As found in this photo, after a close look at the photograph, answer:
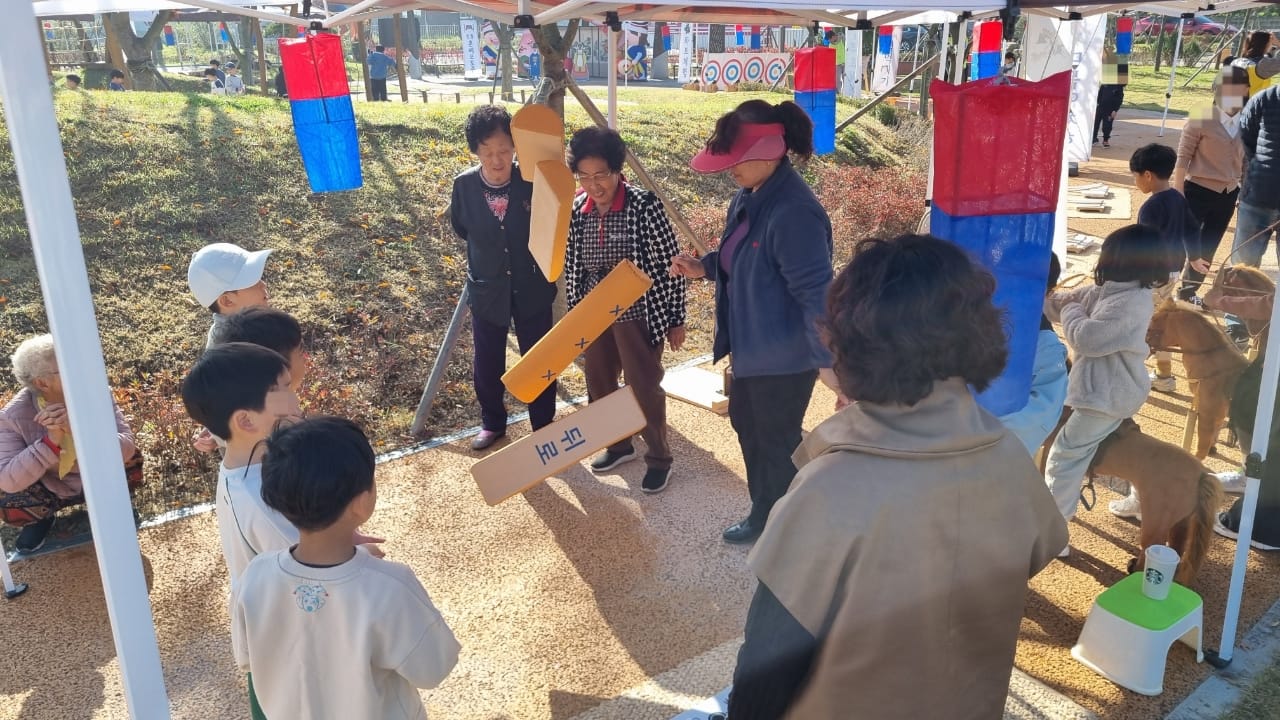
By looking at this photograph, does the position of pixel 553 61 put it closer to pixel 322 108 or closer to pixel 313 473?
pixel 322 108

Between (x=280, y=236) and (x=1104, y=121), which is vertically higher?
(x=1104, y=121)

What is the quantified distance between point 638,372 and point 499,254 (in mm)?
857

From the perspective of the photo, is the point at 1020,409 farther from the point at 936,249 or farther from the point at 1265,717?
the point at 936,249

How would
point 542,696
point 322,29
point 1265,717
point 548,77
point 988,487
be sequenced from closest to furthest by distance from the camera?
point 988,487
point 1265,717
point 542,696
point 322,29
point 548,77

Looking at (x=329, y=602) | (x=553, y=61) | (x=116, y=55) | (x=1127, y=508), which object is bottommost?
(x=1127, y=508)

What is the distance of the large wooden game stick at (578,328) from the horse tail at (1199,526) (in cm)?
210

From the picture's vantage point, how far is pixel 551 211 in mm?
3119

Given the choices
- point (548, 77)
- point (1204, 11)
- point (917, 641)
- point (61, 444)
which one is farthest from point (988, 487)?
point (1204, 11)

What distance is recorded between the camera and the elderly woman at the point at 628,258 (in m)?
3.69

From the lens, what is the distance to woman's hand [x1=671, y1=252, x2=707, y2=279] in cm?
348

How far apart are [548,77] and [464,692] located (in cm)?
304

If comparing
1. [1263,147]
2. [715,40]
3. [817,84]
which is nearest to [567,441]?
[817,84]

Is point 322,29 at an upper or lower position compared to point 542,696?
upper

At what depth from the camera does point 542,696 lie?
113 inches
